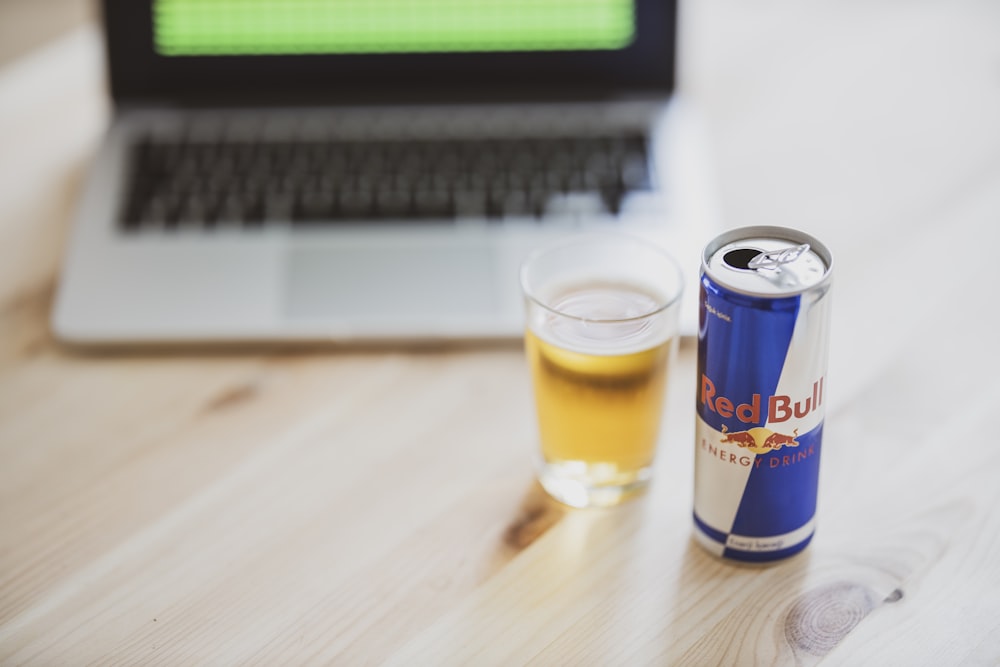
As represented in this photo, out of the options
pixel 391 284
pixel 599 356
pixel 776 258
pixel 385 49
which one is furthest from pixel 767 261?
pixel 385 49

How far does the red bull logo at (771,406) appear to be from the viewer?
627 millimetres

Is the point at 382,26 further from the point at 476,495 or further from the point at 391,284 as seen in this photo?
the point at 476,495

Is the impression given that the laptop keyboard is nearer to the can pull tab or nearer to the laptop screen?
the laptop screen

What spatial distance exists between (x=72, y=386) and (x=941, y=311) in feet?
2.07

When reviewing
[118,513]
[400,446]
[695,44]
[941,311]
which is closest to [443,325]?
[400,446]

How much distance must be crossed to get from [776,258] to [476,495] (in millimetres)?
258

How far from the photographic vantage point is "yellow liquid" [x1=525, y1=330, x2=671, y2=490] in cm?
70

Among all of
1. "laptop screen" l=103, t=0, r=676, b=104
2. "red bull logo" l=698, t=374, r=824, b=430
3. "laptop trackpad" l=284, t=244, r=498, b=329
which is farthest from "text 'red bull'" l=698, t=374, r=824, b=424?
"laptop screen" l=103, t=0, r=676, b=104

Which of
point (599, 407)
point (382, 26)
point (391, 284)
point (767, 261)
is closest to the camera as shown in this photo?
point (767, 261)

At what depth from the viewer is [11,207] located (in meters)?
1.03

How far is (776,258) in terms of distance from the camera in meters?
0.61

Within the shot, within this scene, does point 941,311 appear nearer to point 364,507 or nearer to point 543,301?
point 543,301

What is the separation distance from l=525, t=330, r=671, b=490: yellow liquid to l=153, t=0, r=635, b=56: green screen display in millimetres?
409

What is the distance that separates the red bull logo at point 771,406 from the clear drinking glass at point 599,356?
69 millimetres
